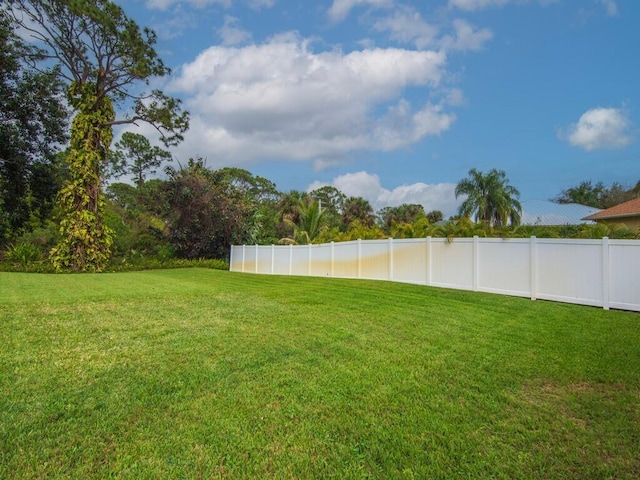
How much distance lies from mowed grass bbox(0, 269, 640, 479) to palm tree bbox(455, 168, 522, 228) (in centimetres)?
2090

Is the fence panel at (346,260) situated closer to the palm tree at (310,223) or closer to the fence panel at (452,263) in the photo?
the fence panel at (452,263)

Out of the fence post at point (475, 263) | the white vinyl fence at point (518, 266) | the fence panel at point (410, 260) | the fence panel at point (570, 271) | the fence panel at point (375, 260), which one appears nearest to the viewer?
the white vinyl fence at point (518, 266)

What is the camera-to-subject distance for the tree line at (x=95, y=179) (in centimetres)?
1694

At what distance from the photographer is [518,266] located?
8.11 m

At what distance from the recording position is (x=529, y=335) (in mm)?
5117

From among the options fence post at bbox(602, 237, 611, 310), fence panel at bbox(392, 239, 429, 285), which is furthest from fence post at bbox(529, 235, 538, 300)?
fence panel at bbox(392, 239, 429, 285)

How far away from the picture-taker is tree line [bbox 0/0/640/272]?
16.9 meters

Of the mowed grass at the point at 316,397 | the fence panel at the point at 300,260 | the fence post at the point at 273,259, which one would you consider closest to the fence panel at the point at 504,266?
the mowed grass at the point at 316,397

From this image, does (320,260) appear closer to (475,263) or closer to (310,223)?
(475,263)

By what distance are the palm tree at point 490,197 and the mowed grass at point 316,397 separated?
20901 millimetres

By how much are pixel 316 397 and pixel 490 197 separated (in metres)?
26.0

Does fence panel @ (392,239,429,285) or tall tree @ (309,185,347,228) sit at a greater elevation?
tall tree @ (309,185,347,228)

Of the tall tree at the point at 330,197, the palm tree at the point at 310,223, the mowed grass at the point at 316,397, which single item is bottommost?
the mowed grass at the point at 316,397

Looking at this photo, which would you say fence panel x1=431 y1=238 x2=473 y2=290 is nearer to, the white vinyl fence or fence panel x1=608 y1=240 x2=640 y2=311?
the white vinyl fence
